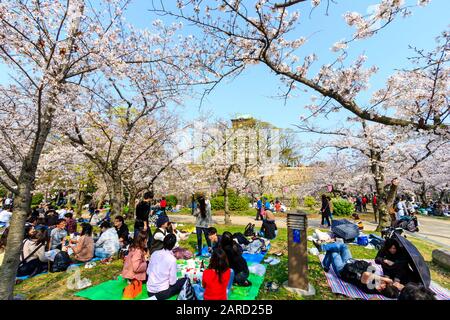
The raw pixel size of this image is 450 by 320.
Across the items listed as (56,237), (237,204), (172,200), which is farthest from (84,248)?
(172,200)

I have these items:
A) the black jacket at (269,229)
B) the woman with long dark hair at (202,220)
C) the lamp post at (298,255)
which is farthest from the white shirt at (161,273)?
the black jacket at (269,229)

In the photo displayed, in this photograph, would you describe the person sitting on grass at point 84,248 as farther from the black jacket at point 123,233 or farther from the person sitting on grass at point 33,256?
the black jacket at point 123,233

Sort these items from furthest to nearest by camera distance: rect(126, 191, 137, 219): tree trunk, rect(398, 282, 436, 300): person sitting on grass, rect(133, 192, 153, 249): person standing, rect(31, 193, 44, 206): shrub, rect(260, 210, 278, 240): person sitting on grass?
rect(31, 193, 44, 206): shrub < rect(126, 191, 137, 219): tree trunk < rect(260, 210, 278, 240): person sitting on grass < rect(133, 192, 153, 249): person standing < rect(398, 282, 436, 300): person sitting on grass

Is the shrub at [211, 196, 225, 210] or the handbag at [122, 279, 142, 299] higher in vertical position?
the shrub at [211, 196, 225, 210]

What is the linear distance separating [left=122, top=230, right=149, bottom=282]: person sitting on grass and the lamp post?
2.98 metres

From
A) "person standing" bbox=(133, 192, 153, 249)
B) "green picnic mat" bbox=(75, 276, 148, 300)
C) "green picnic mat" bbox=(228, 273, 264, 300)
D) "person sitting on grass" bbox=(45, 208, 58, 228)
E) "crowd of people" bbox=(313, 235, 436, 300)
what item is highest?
"person standing" bbox=(133, 192, 153, 249)

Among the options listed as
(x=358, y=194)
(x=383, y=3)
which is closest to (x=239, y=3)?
(x=383, y=3)

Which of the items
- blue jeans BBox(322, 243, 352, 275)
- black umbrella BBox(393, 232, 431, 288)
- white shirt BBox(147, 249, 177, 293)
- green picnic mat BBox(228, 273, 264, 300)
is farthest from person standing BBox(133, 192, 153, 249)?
black umbrella BBox(393, 232, 431, 288)

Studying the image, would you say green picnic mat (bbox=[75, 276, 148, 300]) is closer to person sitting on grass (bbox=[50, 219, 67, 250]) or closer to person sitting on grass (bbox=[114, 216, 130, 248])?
person sitting on grass (bbox=[114, 216, 130, 248])

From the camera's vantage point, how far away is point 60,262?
5840 mm

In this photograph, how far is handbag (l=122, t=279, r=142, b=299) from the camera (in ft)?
14.1

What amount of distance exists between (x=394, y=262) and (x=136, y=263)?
5198 millimetres
